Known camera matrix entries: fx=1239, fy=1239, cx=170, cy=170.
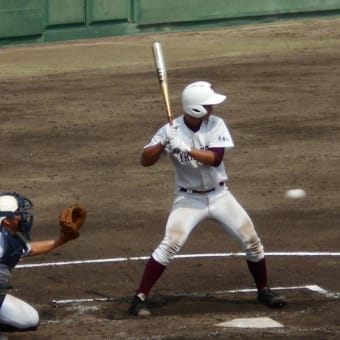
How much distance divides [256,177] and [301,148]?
1.41m

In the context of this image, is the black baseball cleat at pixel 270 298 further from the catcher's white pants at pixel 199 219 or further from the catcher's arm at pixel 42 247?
the catcher's arm at pixel 42 247

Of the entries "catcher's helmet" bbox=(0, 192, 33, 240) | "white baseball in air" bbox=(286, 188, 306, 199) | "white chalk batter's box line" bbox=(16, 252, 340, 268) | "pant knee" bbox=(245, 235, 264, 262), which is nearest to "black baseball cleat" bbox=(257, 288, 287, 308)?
"pant knee" bbox=(245, 235, 264, 262)

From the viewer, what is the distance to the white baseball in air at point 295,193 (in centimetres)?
1363

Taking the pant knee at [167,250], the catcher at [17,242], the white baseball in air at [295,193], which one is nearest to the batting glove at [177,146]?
the pant knee at [167,250]

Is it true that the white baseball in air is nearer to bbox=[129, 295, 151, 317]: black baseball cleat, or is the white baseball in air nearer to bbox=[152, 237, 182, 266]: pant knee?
bbox=[152, 237, 182, 266]: pant knee

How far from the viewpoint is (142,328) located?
9094 millimetres

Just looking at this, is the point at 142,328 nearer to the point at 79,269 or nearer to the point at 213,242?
the point at 79,269

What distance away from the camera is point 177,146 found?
9219mm

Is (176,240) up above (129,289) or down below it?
above

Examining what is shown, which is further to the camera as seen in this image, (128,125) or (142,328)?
(128,125)

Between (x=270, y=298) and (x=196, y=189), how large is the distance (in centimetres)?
104

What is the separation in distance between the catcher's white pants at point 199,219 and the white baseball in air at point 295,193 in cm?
402

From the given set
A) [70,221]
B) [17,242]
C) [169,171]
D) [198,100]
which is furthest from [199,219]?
[169,171]

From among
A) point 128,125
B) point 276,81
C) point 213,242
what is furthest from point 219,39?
point 213,242
